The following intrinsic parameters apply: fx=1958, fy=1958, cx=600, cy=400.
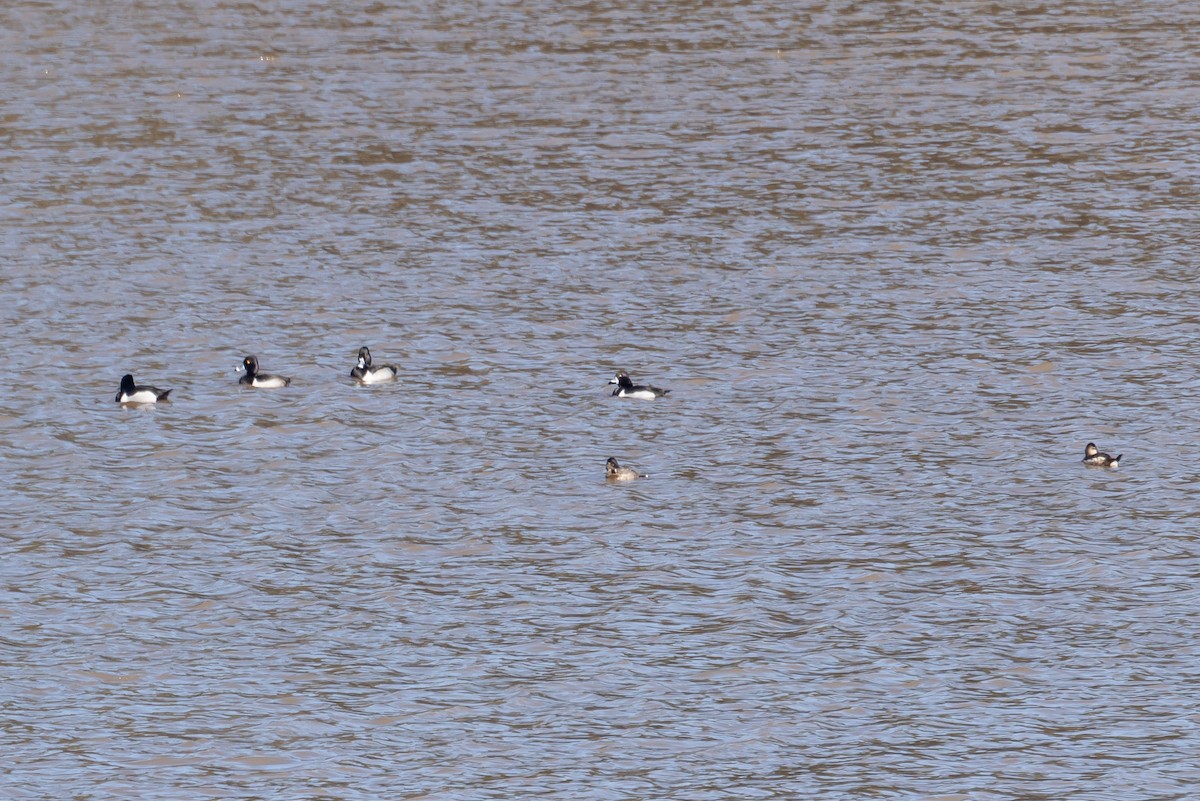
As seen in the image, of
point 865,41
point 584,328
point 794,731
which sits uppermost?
point 865,41

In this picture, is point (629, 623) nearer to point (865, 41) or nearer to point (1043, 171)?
point (1043, 171)

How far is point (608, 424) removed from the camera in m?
27.7

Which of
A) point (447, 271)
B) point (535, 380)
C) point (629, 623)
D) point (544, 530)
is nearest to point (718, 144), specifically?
point (447, 271)

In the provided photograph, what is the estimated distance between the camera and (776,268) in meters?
34.4

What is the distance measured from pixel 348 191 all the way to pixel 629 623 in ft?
69.9

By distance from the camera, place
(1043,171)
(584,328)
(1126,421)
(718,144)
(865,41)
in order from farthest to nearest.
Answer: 1. (865,41)
2. (718,144)
3. (1043,171)
4. (584,328)
5. (1126,421)

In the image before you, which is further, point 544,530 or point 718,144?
point 718,144

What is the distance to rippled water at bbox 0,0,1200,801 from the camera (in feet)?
61.6

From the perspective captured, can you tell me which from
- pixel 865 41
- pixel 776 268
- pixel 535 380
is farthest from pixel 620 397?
pixel 865 41

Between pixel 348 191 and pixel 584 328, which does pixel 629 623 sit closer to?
pixel 584 328

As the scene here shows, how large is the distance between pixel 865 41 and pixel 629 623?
33.0 m

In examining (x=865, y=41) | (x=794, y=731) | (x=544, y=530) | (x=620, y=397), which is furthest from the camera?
(x=865, y=41)

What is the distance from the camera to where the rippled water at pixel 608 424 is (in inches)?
739

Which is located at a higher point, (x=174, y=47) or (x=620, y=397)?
(x=174, y=47)
